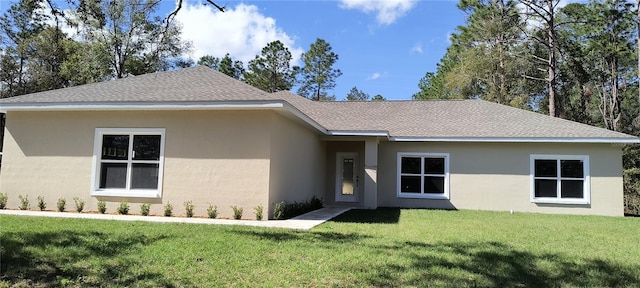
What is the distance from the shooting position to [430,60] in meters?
38.6

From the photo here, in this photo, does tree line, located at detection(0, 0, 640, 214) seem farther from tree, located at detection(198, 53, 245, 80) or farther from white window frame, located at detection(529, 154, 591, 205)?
white window frame, located at detection(529, 154, 591, 205)

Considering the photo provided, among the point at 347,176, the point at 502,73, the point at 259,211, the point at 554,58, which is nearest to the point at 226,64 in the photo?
the point at 502,73

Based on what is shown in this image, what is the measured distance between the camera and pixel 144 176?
10.5 m

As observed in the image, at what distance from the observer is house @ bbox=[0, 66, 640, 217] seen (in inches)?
389

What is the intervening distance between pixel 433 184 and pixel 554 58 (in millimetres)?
14430

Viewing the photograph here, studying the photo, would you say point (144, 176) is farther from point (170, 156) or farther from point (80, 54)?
point (80, 54)

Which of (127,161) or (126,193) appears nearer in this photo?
(126,193)

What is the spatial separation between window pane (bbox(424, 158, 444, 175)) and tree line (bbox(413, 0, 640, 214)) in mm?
11734

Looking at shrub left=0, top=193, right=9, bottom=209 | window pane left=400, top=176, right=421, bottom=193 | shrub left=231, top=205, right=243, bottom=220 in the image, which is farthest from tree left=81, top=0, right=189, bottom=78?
shrub left=231, top=205, right=243, bottom=220

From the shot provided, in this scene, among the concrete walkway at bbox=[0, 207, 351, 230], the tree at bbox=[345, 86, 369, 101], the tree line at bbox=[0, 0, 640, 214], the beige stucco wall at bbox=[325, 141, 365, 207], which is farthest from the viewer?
the tree at bbox=[345, 86, 369, 101]

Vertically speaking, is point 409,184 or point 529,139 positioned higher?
point 529,139

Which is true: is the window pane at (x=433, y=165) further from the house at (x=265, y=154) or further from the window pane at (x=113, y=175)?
the window pane at (x=113, y=175)

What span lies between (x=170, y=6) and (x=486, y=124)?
12201mm

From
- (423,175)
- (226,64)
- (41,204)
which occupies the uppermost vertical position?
(226,64)
